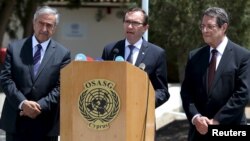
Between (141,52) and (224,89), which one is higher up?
(141,52)

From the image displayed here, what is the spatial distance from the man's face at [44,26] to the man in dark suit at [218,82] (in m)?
1.29

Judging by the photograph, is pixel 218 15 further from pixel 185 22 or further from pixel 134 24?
pixel 185 22

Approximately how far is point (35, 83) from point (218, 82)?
157 centimetres

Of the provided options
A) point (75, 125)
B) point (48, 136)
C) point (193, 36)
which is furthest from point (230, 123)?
point (193, 36)

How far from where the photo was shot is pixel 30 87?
5262mm

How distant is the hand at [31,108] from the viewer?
5129 millimetres

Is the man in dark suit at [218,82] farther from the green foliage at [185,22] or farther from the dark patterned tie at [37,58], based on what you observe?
the green foliage at [185,22]

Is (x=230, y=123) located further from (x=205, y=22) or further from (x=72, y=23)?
(x=72, y=23)

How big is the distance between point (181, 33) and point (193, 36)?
0.24 metres

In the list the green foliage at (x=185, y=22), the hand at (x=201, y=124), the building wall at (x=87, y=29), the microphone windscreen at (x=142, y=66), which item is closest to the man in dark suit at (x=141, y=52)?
the microphone windscreen at (x=142, y=66)

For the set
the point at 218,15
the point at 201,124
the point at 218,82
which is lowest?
the point at 201,124

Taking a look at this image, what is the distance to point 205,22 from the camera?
193 inches

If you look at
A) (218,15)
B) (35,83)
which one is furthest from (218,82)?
(35,83)

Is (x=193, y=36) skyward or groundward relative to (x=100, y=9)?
skyward
